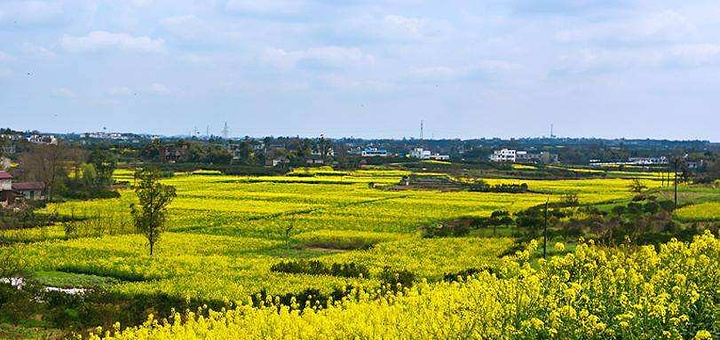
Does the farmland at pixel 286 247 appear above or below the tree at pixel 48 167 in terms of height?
below

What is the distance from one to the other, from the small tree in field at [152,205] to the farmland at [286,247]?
1.03 meters

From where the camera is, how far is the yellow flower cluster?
793 cm

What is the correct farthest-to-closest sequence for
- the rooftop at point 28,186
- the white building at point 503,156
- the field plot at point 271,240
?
the white building at point 503,156
the rooftop at point 28,186
the field plot at point 271,240

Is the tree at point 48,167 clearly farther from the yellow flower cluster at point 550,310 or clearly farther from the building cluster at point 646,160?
the building cluster at point 646,160

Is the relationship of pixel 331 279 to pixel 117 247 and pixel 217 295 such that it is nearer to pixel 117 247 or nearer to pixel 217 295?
pixel 217 295

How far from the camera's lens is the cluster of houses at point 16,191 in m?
57.4

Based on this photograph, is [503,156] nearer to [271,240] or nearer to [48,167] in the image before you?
[48,167]

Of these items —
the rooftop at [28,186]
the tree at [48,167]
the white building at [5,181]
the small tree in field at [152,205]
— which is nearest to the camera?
the small tree in field at [152,205]

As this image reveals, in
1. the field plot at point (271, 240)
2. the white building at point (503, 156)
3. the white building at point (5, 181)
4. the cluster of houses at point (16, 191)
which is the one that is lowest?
the field plot at point (271, 240)

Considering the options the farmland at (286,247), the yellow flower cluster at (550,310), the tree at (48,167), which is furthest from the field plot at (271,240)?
the yellow flower cluster at (550,310)

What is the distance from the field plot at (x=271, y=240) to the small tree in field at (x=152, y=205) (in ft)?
3.24

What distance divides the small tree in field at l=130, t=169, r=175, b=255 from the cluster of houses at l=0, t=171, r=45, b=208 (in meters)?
22.4

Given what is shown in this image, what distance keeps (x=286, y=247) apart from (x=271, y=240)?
271cm

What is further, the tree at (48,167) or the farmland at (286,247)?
the tree at (48,167)
